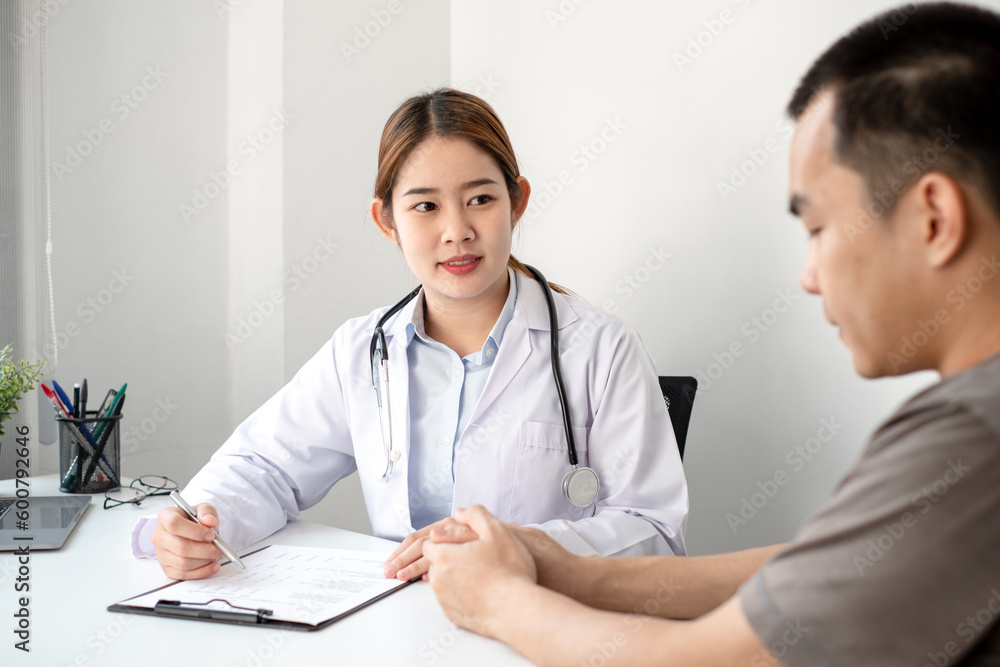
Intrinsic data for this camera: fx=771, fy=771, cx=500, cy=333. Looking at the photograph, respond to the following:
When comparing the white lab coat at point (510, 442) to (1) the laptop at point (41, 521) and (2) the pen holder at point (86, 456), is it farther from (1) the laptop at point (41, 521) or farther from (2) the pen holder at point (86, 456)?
(2) the pen holder at point (86, 456)

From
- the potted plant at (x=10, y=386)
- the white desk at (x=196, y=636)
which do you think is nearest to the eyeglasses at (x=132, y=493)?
the potted plant at (x=10, y=386)

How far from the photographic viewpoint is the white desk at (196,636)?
0.81 metres

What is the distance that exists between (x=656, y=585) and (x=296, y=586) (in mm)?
465

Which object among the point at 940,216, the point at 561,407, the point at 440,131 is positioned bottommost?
the point at 561,407

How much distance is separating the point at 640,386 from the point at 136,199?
1552 millimetres

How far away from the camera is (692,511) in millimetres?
1887

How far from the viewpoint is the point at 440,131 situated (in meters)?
1.48

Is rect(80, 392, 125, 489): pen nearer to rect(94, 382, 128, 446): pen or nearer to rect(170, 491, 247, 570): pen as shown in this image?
rect(94, 382, 128, 446): pen

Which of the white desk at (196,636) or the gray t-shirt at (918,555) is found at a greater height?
the gray t-shirt at (918,555)

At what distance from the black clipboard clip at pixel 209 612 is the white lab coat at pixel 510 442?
28 centimetres

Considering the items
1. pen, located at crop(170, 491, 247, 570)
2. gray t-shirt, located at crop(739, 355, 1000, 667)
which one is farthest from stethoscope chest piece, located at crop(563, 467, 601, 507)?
gray t-shirt, located at crop(739, 355, 1000, 667)

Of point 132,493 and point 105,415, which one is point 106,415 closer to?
point 105,415

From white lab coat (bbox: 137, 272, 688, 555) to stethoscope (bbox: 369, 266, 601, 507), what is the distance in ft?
0.05

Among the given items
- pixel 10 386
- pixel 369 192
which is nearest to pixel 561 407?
pixel 10 386
